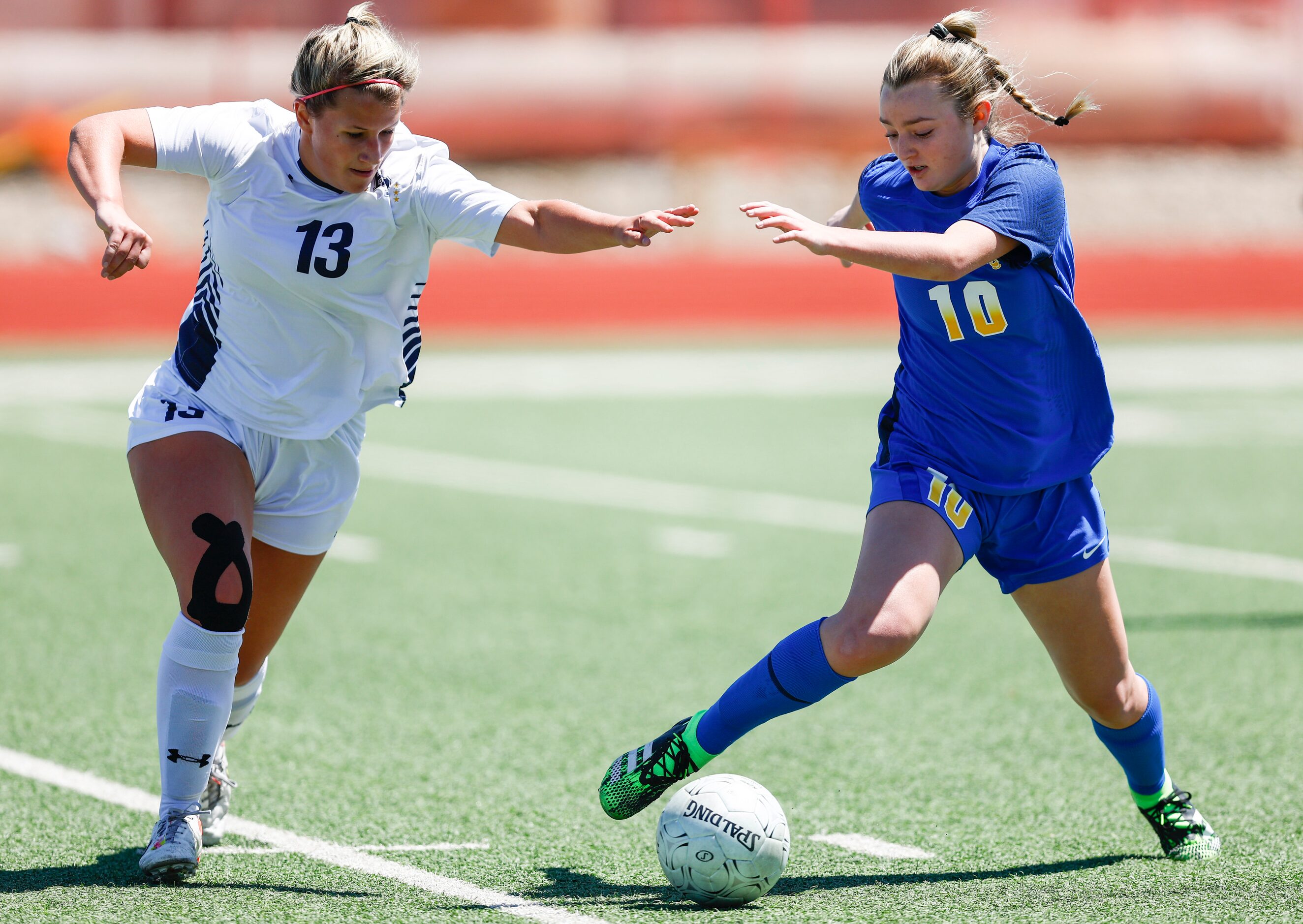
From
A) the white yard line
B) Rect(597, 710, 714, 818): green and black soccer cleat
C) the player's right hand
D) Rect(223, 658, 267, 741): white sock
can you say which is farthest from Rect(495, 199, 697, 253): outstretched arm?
the white yard line

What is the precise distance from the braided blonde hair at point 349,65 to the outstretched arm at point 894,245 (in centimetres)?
96

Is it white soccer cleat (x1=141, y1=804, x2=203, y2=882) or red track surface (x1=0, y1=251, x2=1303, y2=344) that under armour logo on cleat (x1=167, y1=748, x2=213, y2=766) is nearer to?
white soccer cleat (x1=141, y1=804, x2=203, y2=882)

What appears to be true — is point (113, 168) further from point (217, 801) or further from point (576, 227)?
point (217, 801)

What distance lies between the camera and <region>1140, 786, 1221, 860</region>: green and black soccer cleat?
421 cm

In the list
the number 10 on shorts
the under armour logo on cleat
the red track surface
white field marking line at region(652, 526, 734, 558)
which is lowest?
the red track surface

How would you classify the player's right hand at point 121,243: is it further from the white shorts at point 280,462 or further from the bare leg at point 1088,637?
the bare leg at point 1088,637

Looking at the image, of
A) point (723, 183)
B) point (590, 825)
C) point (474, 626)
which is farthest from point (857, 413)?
point (723, 183)

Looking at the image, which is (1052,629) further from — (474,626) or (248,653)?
(474,626)

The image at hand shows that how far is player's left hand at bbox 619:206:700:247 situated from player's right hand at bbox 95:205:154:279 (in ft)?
3.65

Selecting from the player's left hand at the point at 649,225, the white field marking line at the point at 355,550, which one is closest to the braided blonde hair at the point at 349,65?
the player's left hand at the point at 649,225

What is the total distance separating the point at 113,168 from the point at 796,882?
2464 millimetres

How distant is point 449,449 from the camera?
12.8 meters

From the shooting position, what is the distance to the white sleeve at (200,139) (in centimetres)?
399

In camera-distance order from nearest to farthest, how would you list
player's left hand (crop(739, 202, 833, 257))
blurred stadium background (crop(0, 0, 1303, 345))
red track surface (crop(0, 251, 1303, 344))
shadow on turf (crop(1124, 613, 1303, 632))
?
player's left hand (crop(739, 202, 833, 257)) < shadow on turf (crop(1124, 613, 1303, 632)) < red track surface (crop(0, 251, 1303, 344)) < blurred stadium background (crop(0, 0, 1303, 345))
